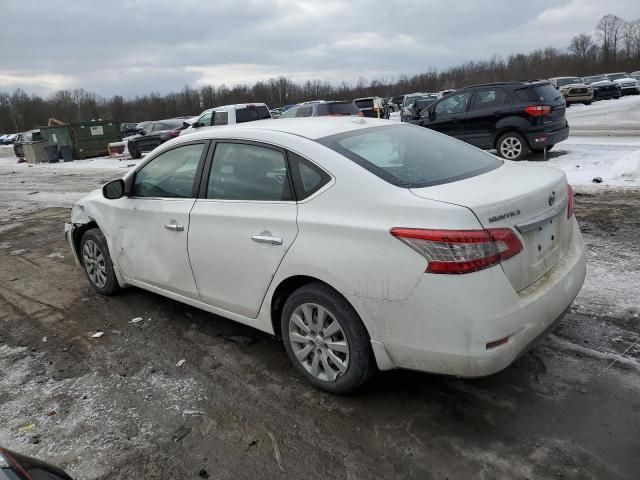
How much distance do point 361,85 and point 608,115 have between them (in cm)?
8002

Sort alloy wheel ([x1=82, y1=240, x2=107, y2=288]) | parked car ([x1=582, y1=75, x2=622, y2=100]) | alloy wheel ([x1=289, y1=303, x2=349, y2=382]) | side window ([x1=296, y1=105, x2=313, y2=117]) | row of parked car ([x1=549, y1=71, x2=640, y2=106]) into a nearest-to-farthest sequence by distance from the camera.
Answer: alloy wheel ([x1=289, y1=303, x2=349, y2=382]), alloy wheel ([x1=82, y1=240, x2=107, y2=288]), side window ([x1=296, y1=105, x2=313, y2=117]), row of parked car ([x1=549, y1=71, x2=640, y2=106]), parked car ([x1=582, y1=75, x2=622, y2=100])

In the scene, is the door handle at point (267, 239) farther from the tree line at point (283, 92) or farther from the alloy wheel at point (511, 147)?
the tree line at point (283, 92)

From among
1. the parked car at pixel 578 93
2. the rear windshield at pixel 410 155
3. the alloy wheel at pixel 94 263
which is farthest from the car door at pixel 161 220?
the parked car at pixel 578 93

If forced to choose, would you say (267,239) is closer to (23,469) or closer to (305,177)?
(305,177)

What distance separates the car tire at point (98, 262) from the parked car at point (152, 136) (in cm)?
1881

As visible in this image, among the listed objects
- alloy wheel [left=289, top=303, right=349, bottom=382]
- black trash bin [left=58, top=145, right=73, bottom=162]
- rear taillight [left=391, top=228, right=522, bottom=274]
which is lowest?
alloy wheel [left=289, top=303, right=349, bottom=382]

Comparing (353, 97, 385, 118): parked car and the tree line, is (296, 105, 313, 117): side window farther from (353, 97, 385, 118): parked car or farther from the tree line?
the tree line

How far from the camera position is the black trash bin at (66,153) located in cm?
2789

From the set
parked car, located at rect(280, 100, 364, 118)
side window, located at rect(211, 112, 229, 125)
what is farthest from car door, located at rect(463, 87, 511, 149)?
side window, located at rect(211, 112, 229, 125)

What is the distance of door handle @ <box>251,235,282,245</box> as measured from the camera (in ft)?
10.4

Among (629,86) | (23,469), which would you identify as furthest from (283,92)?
(23,469)

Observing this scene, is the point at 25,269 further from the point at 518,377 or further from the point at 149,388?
the point at 518,377

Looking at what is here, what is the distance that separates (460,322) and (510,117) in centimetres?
1013

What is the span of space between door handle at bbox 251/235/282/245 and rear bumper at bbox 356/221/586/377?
2.05ft
